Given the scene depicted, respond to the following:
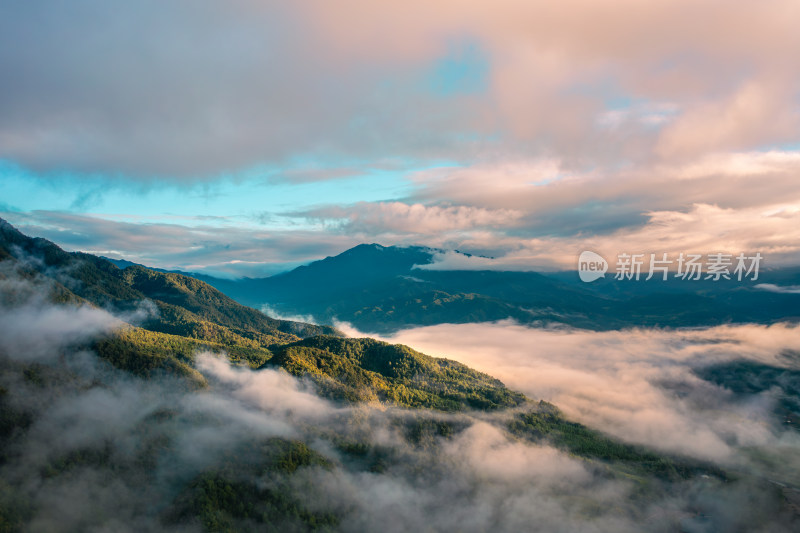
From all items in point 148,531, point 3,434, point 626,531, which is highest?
point 3,434

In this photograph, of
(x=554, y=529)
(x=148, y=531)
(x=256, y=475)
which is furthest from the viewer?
(x=554, y=529)

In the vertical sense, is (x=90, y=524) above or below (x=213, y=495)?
below

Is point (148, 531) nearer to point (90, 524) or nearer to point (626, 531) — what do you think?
point (90, 524)

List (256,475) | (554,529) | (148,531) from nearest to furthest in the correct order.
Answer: (148,531) < (256,475) < (554,529)

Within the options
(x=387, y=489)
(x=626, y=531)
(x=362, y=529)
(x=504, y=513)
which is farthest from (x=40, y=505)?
(x=626, y=531)

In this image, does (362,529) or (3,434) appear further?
(3,434)

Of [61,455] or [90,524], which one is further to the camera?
[61,455]

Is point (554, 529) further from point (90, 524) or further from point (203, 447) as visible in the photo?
point (90, 524)

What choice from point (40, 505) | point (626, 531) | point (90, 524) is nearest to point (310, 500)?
point (90, 524)

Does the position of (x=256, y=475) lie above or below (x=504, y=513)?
above
